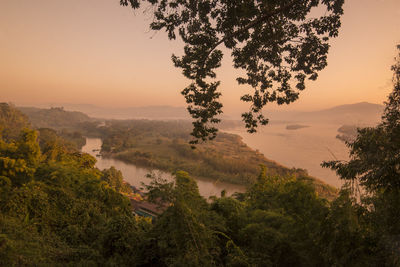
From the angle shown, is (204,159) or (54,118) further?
(54,118)

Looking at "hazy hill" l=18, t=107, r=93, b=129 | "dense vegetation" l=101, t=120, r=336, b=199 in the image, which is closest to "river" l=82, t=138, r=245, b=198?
"dense vegetation" l=101, t=120, r=336, b=199

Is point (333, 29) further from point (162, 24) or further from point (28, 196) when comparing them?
point (28, 196)

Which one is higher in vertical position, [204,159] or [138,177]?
[204,159]

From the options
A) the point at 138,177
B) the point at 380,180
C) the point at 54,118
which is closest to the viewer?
the point at 380,180

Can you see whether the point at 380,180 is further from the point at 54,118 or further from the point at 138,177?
the point at 54,118

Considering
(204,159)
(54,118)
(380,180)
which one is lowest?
(204,159)

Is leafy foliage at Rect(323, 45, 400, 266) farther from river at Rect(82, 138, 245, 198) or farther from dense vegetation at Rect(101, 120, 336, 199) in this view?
river at Rect(82, 138, 245, 198)

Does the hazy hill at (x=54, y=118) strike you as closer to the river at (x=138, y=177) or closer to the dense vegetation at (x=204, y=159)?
the dense vegetation at (x=204, y=159)

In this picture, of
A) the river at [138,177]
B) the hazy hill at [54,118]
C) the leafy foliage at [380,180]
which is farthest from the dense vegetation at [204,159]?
the hazy hill at [54,118]

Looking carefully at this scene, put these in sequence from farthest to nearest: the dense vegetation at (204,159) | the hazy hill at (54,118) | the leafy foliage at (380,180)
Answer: the hazy hill at (54,118) → the dense vegetation at (204,159) → the leafy foliage at (380,180)

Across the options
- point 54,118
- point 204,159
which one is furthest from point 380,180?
point 54,118

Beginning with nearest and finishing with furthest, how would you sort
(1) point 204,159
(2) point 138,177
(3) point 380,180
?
1. (3) point 380,180
2. (2) point 138,177
3. (1) point 204,159
